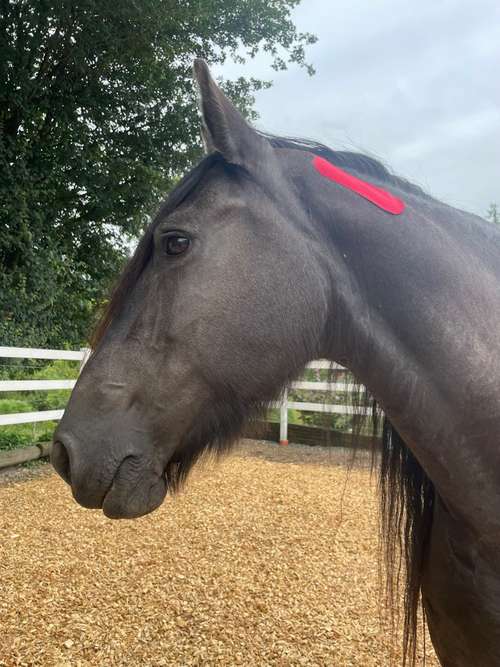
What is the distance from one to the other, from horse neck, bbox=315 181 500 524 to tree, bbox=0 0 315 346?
8.45 m

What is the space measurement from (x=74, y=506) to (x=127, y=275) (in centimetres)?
504

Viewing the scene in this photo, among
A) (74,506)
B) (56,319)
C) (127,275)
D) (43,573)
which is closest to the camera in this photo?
(127,275)

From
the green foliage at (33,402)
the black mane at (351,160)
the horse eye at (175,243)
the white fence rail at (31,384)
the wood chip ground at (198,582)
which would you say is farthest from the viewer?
the green foliage at (33,402)

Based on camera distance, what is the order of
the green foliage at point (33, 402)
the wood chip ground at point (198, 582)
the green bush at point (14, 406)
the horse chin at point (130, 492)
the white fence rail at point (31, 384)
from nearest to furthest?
1. the horse chin at point (130, 492)
2. the wood chip ground at point (198, 582)
3. the white fence rail at point (31, 384)
4. the green foliage at point (33, 402)
5. the green bush at point (14, 406)

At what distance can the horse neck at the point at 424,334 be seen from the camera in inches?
56.4

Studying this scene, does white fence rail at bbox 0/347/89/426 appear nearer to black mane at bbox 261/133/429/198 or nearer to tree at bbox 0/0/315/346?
tree at bbox 0/0/315/346

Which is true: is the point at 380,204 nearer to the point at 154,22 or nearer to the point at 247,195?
the point at 247,195

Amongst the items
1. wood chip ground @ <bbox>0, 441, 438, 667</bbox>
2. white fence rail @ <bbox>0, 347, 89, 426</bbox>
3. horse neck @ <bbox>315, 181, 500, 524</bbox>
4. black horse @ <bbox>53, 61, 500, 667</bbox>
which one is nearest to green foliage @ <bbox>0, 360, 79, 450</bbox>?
white fence rail @ <bbox>0, 347, 89, 426</bbox>

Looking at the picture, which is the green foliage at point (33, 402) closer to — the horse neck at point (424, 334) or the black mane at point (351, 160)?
the black mane at point (351, 160)

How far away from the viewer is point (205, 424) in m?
1.47

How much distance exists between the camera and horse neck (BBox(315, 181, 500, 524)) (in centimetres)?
143

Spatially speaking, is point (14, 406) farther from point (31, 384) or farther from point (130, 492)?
point (130, 492)

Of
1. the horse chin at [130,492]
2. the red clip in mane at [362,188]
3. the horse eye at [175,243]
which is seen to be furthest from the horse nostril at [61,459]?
the red clip in mane at [362,188]

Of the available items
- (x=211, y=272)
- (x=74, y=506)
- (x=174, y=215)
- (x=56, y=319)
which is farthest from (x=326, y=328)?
(x=56, y=319)
